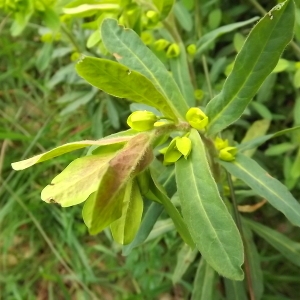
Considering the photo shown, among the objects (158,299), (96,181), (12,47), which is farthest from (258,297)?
(12,47)

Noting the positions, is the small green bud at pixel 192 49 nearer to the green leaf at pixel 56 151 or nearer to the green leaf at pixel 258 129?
the green leaf at pixel 258 129

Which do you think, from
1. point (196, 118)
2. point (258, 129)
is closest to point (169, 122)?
point (196, 118)

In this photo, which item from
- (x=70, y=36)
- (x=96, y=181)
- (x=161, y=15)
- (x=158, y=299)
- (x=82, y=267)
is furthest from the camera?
(x=82, y=267)

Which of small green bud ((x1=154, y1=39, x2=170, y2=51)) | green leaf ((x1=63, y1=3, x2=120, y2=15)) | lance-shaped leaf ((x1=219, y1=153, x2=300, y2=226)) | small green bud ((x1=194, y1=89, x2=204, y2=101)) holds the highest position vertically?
green leaf ((x1=63, y1=3, x2=120, y2=15))

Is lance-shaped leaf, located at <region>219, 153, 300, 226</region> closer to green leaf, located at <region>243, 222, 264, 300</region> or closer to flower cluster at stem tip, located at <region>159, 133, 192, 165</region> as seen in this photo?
flower cluster at stem tip, located at <region>159, 133, 192, 165</region>

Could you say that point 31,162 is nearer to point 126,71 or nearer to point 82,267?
point 126,71

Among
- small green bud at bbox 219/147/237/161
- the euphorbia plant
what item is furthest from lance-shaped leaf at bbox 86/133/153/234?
small green bud at bbox 219/147/237/161

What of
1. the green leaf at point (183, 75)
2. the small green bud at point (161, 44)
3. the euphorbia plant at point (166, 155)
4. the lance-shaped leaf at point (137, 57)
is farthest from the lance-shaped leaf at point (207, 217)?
the small green bud at point (161, 44)
